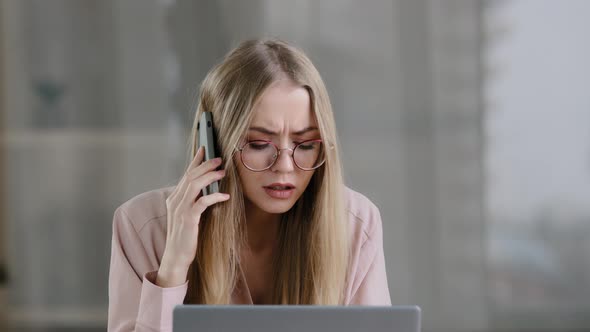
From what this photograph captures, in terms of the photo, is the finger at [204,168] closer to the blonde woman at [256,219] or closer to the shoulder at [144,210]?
the blonde woman at [256,219]

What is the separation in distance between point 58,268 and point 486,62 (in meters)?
1.79

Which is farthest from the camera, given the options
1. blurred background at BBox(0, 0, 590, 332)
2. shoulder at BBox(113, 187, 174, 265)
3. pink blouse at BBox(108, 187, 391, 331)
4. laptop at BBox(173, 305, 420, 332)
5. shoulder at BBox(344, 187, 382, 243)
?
blurred background at BBox(0, 0, 590, 332)

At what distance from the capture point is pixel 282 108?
1320mm

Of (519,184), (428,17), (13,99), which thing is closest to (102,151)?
(13,99)

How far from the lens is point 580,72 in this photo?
9.16 ft

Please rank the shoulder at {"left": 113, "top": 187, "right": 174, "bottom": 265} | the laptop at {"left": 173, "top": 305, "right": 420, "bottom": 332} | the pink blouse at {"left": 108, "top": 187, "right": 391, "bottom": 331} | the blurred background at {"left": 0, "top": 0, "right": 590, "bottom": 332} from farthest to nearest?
the blurred background at {"left": 0, "top": 0, "right": 590, "bottom": 332} < the shoulder at {"left": 113, "top": 187, "right": 174, "bottom": 265} < the pink blouse at {"left": 108, "top": 187, "right": 391, "bottom": 331} < the laptop at {"left": 173, "top": 305, "right": 420, "bottom": 332}

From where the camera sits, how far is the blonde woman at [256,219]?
132cm

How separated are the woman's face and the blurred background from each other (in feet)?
4.78

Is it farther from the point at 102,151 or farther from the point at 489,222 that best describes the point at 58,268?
the point at 489,222

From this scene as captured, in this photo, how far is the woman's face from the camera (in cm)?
132

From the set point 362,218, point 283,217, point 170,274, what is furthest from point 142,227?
point 362,218

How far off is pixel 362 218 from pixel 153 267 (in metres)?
0.44

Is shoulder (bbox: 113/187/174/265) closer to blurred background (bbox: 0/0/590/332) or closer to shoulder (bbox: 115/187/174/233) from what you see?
shoulder (bbox: 115/187/174/233)

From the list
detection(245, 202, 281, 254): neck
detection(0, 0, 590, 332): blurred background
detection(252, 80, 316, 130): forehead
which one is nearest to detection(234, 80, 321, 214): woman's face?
detection(252, 80, 316, 130): forehead
